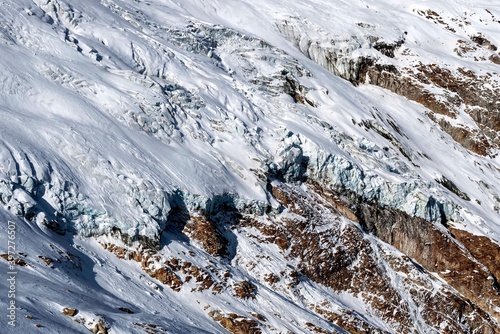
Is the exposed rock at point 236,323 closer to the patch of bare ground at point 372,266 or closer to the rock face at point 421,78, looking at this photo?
the patch of bare ground at point 372,266

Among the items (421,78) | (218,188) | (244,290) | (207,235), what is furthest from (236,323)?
(421,78)

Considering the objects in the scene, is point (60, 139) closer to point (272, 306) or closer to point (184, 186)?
point (184, 186)

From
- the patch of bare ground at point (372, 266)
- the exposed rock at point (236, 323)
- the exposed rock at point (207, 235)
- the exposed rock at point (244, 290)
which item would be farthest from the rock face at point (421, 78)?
the exposed rock at point (236, 323)

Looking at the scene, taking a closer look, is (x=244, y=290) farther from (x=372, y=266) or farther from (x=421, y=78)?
(x=421, y=78)

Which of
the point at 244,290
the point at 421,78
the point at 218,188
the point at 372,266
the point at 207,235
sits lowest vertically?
the point at 372,266

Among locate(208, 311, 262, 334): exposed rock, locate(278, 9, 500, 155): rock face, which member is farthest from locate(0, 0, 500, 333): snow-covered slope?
locate(278, 9, 500, 155): rock face

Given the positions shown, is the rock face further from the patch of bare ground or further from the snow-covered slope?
the patch of bare ground

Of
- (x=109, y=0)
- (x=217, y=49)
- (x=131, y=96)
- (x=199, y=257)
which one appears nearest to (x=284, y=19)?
(x=217, y=49)

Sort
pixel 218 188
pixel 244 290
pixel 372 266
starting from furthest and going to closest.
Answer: pixel 372 266 < pixel 218 188 < pixel 244 290

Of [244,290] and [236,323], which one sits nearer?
[236,323]
